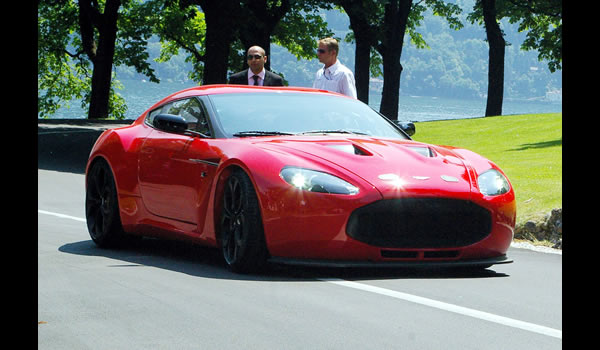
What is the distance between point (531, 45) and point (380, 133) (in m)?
38.7

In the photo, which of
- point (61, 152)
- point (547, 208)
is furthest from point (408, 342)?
point (61, 152)

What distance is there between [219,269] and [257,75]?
5090 millimetres

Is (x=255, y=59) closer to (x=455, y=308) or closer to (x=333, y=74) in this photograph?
(x=333, y=74)

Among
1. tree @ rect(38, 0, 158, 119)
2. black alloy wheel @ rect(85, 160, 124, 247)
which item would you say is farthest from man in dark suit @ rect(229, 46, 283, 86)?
tree @ rect(38, 0, 158, 119)

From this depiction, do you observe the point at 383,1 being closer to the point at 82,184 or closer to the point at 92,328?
the point at 82,184

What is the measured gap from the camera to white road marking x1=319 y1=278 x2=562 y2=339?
550 centimetres

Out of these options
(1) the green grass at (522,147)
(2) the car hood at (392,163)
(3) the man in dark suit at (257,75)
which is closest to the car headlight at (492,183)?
(2) the car hood at (392,163)

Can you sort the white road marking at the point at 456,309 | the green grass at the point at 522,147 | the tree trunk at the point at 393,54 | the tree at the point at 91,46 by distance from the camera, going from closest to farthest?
the white road marking at the point at 456,309
the green grass at the point at 522,147
the tree trunk at the point at 393,54
the tree at the point at 91,46

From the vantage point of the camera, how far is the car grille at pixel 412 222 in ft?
23.1

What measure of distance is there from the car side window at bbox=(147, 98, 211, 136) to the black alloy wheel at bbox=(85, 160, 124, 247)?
25.2 inches

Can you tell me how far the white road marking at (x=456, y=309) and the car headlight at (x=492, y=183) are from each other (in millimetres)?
1189

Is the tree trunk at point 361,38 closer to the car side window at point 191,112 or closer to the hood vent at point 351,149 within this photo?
the car side window at point 191,112

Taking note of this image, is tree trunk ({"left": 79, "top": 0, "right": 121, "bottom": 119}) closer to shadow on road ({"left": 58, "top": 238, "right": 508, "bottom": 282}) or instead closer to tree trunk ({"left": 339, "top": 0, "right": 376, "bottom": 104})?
tree trunk ({"left": 339, "top": 0, "right": 376, "bottom": 104})
